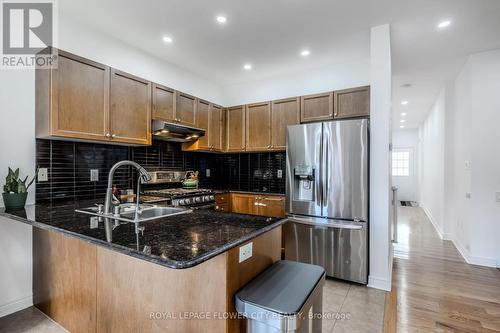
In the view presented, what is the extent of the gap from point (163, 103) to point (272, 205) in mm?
2065

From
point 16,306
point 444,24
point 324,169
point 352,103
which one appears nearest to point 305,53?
point 352,103

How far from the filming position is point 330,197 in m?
2.94

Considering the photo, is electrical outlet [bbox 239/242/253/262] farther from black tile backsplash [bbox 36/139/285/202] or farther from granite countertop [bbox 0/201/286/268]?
black tile backsplash [bbox 36/139/285/202]

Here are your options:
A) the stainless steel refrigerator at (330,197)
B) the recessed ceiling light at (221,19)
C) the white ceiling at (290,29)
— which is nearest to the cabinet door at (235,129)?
the white ceiling at (290,29)

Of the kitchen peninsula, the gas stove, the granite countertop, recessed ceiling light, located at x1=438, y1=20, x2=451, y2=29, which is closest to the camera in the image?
the granite countertop

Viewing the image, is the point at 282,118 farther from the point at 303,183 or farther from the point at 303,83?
the point at 303,183

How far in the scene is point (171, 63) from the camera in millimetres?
3768

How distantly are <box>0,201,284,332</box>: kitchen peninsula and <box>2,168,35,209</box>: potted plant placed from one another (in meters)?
0.20

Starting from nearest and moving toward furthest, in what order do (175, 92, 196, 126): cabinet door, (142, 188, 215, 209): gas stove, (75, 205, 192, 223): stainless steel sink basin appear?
(75, 205, 192, 223): stainless steel sink basin
(142, 188, 215, 209): gas stove
(175, 92, 196, 126): cabinet door

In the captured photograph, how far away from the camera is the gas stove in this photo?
307cm

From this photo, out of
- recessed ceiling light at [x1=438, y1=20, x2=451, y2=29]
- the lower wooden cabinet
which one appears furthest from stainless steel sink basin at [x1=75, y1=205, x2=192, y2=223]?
recessed ceiling light at [x1=438, y1=20, x2=451, y2=29]

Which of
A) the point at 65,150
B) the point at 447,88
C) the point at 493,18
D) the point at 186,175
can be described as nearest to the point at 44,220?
the point at 65,150

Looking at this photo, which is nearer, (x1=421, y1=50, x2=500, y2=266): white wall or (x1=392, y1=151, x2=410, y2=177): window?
(x1=421, y1=50, x2=500, y2=266): white wall

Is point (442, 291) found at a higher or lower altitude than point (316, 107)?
lower
